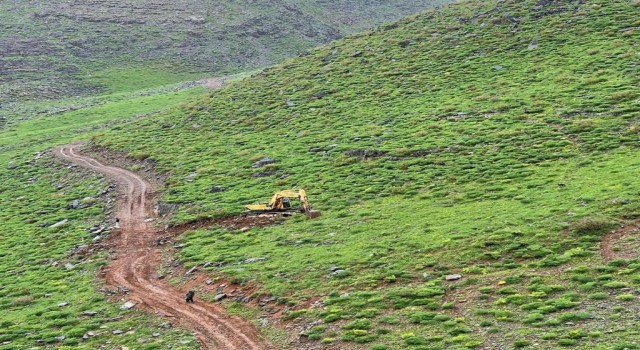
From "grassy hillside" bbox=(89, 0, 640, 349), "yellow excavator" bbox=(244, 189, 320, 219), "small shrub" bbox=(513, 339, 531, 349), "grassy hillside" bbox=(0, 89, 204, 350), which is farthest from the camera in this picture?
"yellow excavator" bbox=(244, 189, 320, 219)

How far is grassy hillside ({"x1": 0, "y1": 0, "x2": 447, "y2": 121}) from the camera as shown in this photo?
426 feet

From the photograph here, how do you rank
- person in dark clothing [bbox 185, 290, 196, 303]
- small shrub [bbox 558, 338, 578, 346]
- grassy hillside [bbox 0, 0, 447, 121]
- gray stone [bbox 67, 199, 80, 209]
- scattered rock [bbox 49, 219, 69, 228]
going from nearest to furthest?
small shrub [bbox 558, 338, 578, 346] < person in dark clothing [bbox 185, 290, 196, 303] < scattered rock [bbox 49, 219, 69, 228] < gray stone [bbox 67, 199, 80, 209] < grassy hillside [bbox 0, 0, 447, 121]

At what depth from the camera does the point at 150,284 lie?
30891mm

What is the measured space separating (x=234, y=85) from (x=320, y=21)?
11367 cm

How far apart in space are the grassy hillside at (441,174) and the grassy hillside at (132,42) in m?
59.5

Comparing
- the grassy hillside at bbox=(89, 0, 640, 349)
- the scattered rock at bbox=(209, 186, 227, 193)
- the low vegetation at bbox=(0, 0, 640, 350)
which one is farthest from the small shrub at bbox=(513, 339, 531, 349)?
the scattered rock at bbox=(209, 186, 227, 193)

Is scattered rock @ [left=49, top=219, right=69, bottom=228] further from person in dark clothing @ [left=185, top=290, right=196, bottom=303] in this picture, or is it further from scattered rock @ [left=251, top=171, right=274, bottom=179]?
person in dark clothing @ [left=185, top=290, right=196, bottom=303]

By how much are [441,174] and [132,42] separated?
12671 cm

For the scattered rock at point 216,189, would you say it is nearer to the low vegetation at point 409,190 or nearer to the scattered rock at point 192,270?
the low vegetation at point 409,190

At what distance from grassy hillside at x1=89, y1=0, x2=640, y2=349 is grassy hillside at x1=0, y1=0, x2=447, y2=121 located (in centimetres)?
5953

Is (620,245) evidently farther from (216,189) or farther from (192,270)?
(216,189)

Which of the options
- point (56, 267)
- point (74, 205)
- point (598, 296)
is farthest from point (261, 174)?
point (598, 296)

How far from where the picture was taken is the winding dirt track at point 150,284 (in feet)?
78.6

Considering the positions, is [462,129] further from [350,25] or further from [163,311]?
[350,25]
